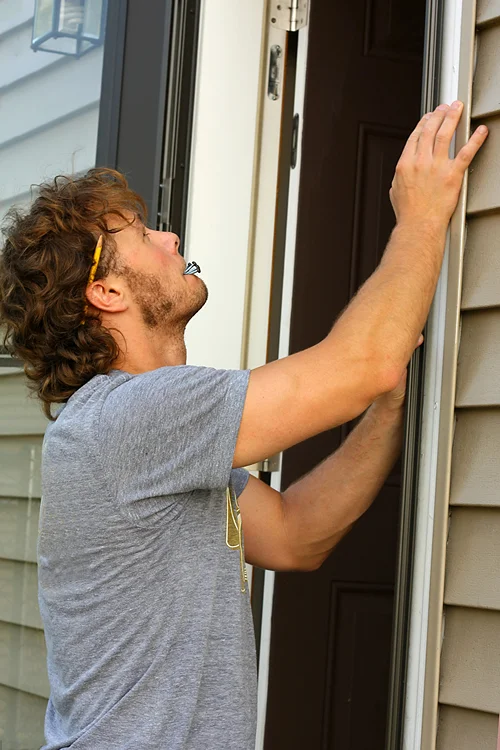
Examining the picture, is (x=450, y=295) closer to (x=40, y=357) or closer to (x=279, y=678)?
(x=40, y=357)

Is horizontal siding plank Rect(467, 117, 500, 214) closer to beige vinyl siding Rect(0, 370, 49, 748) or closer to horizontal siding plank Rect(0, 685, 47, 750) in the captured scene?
beige vinyl siding Rect(0, 370, 49, 748)

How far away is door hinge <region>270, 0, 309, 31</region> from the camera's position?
252cm

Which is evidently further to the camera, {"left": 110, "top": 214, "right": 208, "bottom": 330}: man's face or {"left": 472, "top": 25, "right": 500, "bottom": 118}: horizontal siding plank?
{"left": 110, "top": 214, "right": 208, "bottom": 330}: man's face

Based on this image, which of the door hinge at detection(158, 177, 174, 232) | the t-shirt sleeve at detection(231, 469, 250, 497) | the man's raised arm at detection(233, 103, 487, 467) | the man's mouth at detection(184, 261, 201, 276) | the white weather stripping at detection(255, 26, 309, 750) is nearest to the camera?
the man's raised arm at detection(233, 103, 487, 467)

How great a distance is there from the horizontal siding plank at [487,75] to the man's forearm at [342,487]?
0.57 metres

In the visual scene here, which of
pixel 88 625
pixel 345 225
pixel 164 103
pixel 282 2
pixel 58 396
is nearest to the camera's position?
pixel 88 625

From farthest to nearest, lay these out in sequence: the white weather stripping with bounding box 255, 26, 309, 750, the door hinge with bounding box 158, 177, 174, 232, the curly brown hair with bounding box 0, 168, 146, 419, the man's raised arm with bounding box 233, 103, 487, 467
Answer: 1. the white weather stripping with bounding box 255, 26, 309, 750
2. the door hinge with bounding box 158, 177, 174, 232
3. the curly brown hair with bounding box 0, 168, 146, 419
4. the man's raised arm with bounding box 233, 103, 487, 467

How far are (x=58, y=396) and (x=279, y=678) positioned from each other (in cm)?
112

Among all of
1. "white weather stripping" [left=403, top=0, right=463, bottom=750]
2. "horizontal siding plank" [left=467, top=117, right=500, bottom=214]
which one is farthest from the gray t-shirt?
"horizontal siding plank" [left=467, top=117, right=500, bottom=214]

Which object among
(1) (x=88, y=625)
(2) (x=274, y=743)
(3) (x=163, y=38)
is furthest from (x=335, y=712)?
(3) (x=163, y=38)

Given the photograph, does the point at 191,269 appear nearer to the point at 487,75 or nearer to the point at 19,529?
the point at 487,75

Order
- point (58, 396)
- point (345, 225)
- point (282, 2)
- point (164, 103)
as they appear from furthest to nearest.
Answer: point (345, 225)
point (282, 2)
point (164, 103)
point (58, 396)

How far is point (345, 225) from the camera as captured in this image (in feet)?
8.85

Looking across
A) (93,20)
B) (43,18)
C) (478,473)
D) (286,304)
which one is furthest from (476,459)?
(43,18)
